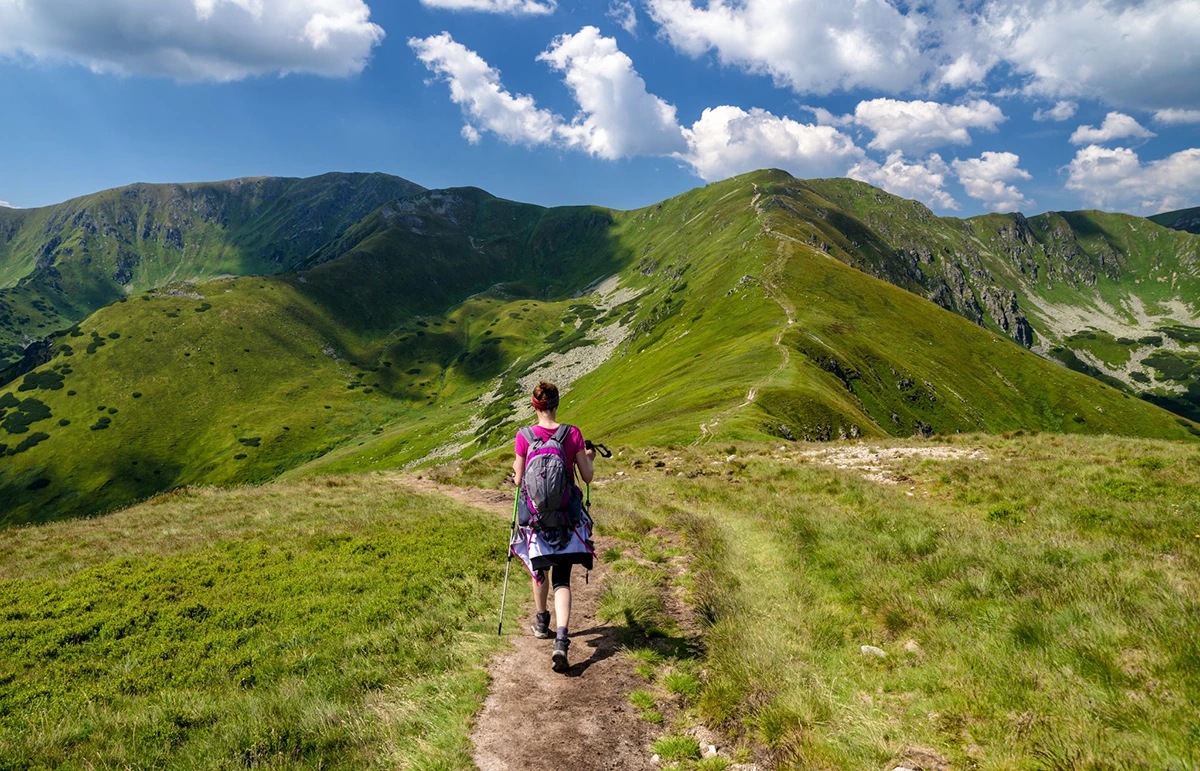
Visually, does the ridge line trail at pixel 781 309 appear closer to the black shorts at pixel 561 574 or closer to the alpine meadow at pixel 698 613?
the alpine meadow at pixel 698 613

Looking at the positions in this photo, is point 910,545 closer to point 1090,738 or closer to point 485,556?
point 1090,738

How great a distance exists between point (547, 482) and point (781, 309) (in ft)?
335

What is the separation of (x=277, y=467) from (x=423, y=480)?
140 m

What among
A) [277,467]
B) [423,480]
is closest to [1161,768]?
[423,480]

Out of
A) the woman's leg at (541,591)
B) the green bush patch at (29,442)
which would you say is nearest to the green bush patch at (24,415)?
the green bush patch at (29,442)

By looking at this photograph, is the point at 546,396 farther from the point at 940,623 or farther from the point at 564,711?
the point at 940,623

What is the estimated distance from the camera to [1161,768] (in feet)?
13.8

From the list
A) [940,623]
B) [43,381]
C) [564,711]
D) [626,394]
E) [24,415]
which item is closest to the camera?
[564,711]

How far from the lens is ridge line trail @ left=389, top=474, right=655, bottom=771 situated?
617 centimetres

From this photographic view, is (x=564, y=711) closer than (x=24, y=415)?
Yes

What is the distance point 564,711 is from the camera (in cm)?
716

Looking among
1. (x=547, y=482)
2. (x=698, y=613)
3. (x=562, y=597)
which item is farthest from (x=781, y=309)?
(x=562, y=597)

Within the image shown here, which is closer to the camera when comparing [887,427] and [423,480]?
[423,480]

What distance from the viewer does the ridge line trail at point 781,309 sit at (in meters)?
48.6
